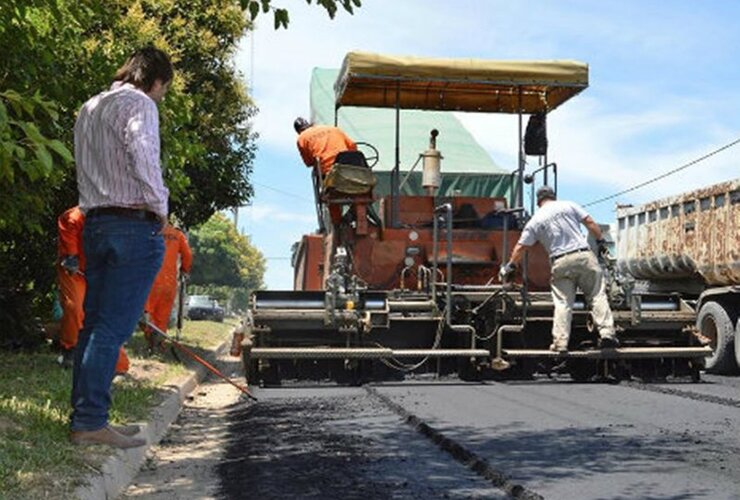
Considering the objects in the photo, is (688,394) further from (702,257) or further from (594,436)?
(702,257)

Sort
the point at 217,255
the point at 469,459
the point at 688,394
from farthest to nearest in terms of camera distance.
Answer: the point at 217,255, the point at 688,394, the point at 469,459

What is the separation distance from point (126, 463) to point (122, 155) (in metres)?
1.54

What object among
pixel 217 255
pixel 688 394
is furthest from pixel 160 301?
pixel 217 255

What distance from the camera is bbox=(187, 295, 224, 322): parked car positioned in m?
50.2

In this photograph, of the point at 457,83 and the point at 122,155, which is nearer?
the point at 122,155

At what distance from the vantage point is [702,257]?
13305 mm

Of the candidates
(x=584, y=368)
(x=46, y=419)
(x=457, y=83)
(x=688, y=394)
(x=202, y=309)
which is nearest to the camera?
(x=46, y=419)

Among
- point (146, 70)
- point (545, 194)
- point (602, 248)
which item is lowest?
point (602, 248)

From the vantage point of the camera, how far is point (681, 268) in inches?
557

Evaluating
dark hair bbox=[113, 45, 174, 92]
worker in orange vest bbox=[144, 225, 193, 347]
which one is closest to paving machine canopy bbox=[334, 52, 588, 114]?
worker in orange vest bbox=[144, 225, 193, 347]

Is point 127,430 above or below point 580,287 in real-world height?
below

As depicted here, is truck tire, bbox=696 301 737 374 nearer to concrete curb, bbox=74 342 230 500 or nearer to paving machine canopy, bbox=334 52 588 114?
paving machine canopy, bbox=334 52 588 114

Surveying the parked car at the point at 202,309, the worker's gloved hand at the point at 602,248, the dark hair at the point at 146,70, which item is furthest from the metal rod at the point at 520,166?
the parked car at the point at 202,309

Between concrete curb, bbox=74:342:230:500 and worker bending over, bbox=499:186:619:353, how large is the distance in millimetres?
3075
